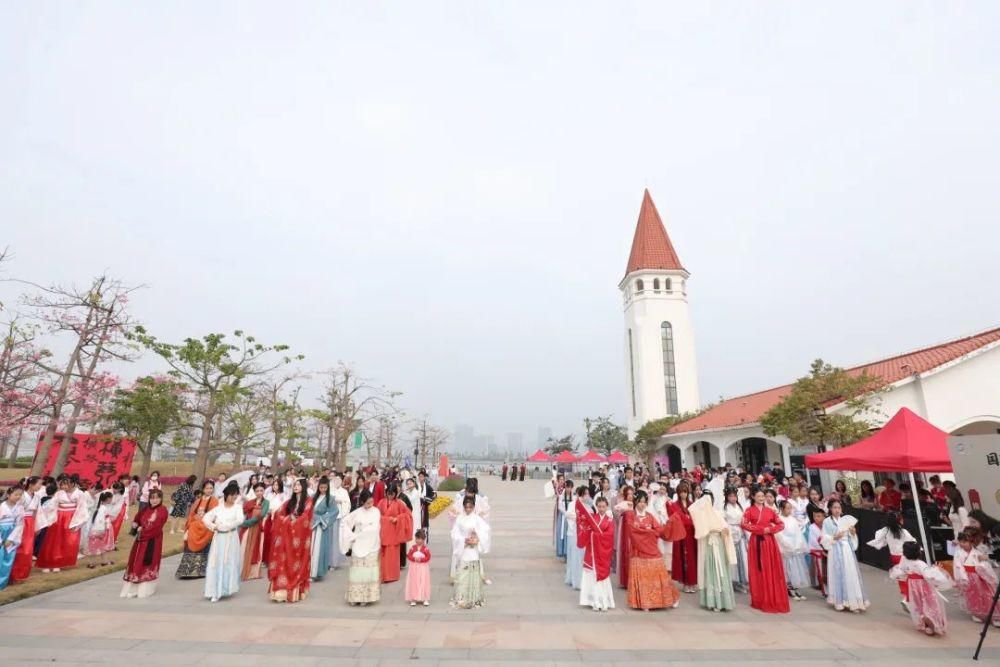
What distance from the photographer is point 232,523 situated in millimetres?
6965

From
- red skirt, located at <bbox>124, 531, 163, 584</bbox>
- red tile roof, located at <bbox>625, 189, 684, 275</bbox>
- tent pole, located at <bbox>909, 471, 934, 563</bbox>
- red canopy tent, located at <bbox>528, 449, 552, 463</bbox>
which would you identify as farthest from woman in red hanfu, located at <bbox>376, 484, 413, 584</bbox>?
red tile roof, located at <bbox>625, 189, 684, 275</bbox>

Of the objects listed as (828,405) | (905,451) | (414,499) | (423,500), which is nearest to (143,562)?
(414,499)

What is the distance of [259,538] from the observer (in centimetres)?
847

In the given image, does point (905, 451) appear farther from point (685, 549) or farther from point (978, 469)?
point (685, 549)

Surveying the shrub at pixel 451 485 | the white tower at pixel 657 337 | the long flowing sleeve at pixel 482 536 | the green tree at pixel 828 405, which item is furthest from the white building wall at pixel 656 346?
the long flowing sleeve at pixel 482 536

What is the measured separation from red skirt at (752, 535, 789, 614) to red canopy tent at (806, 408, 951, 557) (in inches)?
109

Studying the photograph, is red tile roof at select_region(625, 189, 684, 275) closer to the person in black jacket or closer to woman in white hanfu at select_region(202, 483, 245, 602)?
the person in black jacket

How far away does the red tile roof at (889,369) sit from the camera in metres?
14.4

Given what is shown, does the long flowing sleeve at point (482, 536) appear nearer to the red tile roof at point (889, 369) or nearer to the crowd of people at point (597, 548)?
the crowd of people at point (597, 548)

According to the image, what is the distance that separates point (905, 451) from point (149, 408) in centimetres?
Result: 2125

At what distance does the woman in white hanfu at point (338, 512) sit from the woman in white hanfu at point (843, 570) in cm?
732

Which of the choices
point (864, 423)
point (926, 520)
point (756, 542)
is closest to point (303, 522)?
point (756, 542)

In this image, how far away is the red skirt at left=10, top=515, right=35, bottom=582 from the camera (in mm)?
7473

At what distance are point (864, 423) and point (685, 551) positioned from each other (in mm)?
8558
